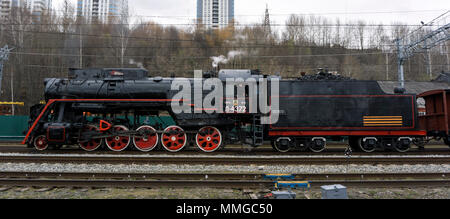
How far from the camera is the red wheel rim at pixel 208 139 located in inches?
378

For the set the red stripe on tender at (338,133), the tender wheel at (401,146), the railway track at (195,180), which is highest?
the red stripe on tender at (338,133)

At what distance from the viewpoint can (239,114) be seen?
31.8 ft

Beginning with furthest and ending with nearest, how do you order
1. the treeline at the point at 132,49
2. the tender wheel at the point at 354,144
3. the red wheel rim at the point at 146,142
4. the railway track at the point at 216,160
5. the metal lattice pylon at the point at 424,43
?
the treeline at the point at 132,49
the metal lattice pylon at the point at 424,43
the tender wheel at the point at 354,144
the red wheel rim at the point at 146,142
the railway track at the point at 216,160

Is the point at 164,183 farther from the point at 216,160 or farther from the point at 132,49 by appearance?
the point at 132,49

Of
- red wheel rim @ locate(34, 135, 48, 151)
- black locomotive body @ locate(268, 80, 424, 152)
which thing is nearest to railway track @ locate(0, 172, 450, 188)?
black locomotive body @ locate(268, 80, 424, 152)

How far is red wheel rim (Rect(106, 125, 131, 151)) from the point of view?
972cm

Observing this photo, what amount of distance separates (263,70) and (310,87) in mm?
14847

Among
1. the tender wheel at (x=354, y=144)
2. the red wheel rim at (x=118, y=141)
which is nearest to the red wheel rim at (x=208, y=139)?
the red wheel rim at (x=118, y=141)

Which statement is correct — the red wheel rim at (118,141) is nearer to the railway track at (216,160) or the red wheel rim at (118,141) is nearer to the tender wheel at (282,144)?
the railway track at (216,160)

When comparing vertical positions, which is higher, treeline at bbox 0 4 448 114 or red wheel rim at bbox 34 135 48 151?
treeline at bbox 0 4 448 114

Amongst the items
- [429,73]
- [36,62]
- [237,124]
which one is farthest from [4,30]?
[429,73]

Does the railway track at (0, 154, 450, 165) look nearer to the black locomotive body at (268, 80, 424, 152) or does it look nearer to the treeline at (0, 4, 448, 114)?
the black locomotive body at (268, 80, 424, 152)

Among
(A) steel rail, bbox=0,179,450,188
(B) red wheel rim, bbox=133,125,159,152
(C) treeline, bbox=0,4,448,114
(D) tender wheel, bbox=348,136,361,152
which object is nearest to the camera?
(A) steel rail, bbox=0,179,450,188

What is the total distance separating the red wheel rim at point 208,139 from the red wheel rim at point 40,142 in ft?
19.8
